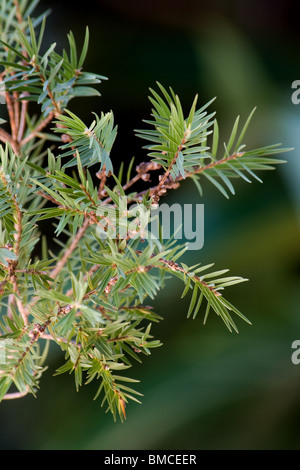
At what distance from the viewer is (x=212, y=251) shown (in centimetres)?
89

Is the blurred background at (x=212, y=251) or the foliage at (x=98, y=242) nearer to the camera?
the foliage at (x=98, y=242)

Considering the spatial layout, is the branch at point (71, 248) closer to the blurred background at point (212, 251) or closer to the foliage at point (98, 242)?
the foliage at point (98, 242)

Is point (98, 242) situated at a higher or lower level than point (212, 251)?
lower

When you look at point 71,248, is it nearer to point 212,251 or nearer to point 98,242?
point 98,242

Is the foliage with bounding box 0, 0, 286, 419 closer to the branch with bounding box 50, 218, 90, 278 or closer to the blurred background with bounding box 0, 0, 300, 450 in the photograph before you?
the branch with bounding box 50, 218, 90, 278

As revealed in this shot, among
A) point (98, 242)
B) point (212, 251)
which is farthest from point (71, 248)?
point (212, 251)

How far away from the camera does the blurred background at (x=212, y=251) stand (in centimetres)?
79

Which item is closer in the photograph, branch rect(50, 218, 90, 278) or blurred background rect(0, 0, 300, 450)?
branch rect(50, 218, 90, 278)

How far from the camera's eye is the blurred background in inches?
30.9

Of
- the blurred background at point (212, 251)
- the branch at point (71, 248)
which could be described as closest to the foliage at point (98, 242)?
the branch at point (71, 248)

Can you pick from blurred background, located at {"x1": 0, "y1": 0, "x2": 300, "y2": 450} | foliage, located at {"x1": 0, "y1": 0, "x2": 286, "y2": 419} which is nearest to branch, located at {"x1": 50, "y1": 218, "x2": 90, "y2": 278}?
foliage, located at {"x1": 0, "y1": 0, "x2": 286, "y2": 419}
